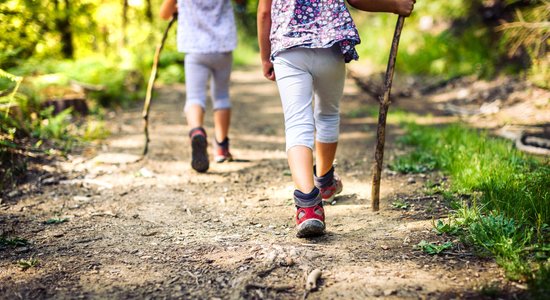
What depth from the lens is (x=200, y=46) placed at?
449 centimetres

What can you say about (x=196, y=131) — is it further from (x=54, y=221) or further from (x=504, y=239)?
(x=504, y=239)

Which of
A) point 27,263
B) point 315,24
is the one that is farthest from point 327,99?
point 27,263

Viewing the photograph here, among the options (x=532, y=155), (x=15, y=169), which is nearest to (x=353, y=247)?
(x=532, y=155)

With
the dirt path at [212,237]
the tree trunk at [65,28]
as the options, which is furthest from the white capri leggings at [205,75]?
the tree trunk at [65,28]

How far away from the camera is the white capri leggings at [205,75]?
15.1 feet

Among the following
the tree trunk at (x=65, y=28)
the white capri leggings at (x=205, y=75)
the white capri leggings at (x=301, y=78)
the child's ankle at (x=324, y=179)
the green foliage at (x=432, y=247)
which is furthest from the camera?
the tree trunk at (x=65, y=28)

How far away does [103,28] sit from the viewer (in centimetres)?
1137

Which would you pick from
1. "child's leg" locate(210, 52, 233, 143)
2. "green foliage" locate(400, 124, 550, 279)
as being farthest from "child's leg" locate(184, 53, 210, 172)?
"green foliage" locate(400, 124, 550, 279)

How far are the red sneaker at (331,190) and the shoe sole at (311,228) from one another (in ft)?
2.29

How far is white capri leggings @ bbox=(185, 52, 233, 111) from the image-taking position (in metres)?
4.59

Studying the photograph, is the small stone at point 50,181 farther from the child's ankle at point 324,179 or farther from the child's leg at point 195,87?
the child's ankle at point 324,179

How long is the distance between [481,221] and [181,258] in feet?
5.39

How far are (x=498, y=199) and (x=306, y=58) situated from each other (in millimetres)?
1447

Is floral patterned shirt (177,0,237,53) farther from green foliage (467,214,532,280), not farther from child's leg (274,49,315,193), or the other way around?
green foliage (467,214,532,280)
